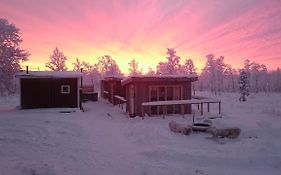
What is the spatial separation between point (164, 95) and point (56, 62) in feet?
165

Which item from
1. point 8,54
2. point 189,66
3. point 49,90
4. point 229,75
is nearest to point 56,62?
Answer: point 8,54

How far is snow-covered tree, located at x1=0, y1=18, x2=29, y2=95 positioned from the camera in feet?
121

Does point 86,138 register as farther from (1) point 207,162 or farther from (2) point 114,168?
(1) point 207,162

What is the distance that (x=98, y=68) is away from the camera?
10669 cm

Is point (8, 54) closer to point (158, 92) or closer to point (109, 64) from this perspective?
point (158, 92)

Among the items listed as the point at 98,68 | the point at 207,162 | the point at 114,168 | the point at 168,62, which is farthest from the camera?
the point at 98,68

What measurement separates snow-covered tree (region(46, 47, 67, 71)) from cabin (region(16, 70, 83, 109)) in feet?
142

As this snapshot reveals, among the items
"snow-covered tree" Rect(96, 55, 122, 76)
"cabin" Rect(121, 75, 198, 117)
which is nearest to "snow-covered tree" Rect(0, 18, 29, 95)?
"cabin" Rect(121, 75, 198, 117)

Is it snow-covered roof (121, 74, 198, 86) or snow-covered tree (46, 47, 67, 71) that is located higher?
snow-covered tree (46, 47, 67, 71)

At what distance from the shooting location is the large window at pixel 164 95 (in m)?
22.5

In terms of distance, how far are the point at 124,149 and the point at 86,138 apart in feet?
7.94

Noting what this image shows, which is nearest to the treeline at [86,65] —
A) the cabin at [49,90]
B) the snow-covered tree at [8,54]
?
the snow-covered tree at [8,54]

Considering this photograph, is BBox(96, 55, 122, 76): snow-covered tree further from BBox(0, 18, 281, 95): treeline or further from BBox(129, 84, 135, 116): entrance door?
BBox(129, 84, 135, 116): entrance door

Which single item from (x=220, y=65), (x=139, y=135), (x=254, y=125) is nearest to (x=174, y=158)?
(x=139, y=135)
